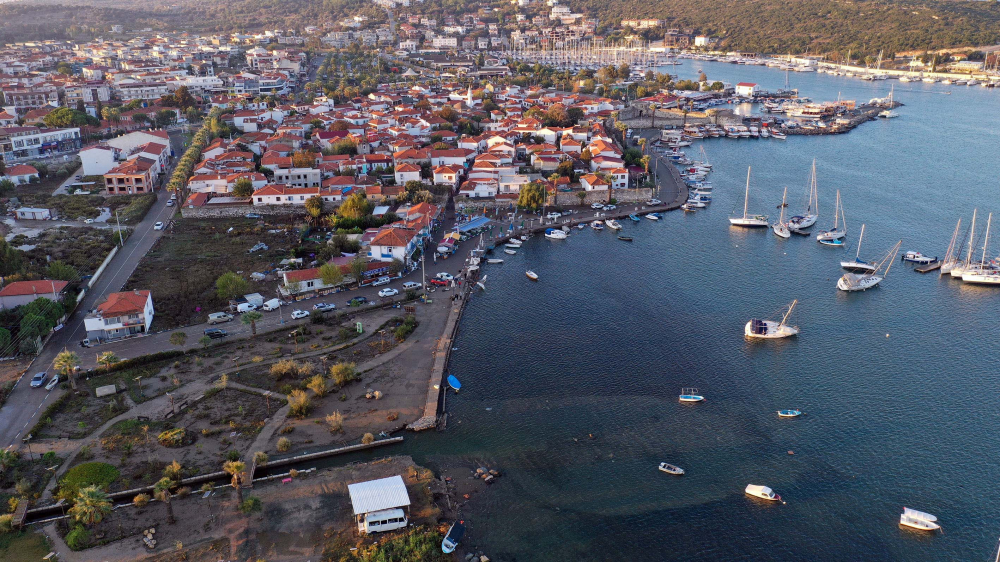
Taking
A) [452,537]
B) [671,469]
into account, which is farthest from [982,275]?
[452,537]

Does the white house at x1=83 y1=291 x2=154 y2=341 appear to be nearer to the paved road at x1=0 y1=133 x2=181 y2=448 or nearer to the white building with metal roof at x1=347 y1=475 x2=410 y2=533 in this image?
the paved road at x1=0 y1=133 x2=181 y2=448

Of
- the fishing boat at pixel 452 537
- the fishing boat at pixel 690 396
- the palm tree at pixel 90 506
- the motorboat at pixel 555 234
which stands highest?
the motorboat at pixel 555 234

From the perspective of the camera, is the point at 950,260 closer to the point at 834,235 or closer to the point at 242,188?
the point at 834,235

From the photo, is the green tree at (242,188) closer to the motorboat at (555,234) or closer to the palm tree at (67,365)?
the motorboat at (555,234)

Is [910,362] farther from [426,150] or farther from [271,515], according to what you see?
[426,150]

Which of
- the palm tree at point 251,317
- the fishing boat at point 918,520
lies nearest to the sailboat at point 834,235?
Answer: the fishing boat at point 918,520

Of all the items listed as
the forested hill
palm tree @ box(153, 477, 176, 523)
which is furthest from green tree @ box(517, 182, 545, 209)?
the forested hill

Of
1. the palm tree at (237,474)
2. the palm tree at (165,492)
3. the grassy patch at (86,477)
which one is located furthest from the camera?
the grassy patch at (86,477)
